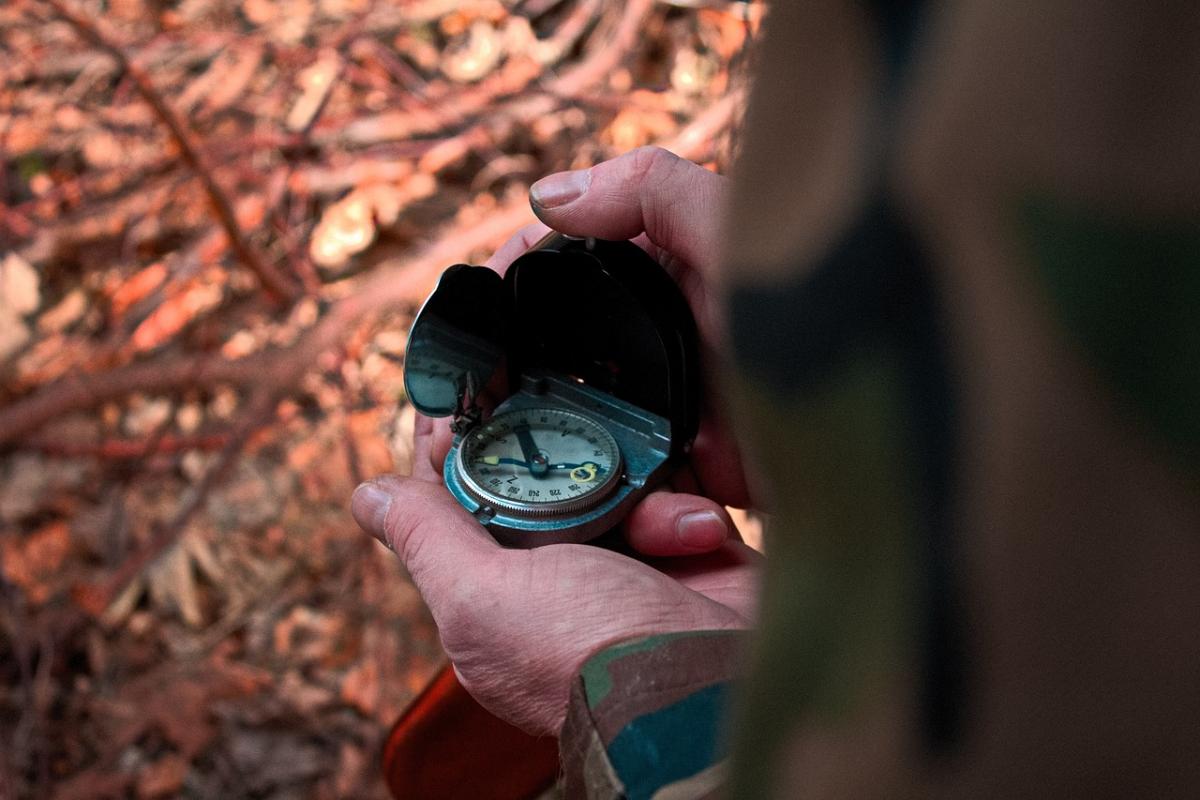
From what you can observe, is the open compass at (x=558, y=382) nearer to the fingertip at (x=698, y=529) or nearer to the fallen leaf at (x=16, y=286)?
the fingertip at (x=698, y=529)

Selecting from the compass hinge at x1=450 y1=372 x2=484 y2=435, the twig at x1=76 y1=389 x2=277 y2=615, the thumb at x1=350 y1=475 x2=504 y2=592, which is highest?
the compass hinge at x1=450 y1=372 x2=484 y2=435

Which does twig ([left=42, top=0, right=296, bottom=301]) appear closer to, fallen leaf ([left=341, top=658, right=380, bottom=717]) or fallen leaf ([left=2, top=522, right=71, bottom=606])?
fallen leaf ([left=2, top=522, right=71, bottom=606])

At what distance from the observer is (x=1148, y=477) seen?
32 centimetres

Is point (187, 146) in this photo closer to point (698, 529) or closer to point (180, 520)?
point (180, 520)

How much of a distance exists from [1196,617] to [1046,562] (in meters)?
0.05

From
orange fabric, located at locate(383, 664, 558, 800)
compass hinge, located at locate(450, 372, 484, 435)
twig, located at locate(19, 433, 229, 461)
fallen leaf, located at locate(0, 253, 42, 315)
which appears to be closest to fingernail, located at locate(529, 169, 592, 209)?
compass hinge, located at locate(450, 372, 484, 435)

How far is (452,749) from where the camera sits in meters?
1.22

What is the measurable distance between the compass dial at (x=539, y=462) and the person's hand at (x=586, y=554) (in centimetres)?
4

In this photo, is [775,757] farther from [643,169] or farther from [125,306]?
[125,306]

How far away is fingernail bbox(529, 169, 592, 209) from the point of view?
1.14m

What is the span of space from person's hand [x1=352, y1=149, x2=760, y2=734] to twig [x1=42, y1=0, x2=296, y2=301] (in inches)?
49.6

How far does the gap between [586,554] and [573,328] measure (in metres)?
0.31

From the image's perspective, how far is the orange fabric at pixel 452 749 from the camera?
47.2 inches

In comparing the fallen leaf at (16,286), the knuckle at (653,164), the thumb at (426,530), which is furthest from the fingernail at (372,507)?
the fallen leaf at (16,286)
